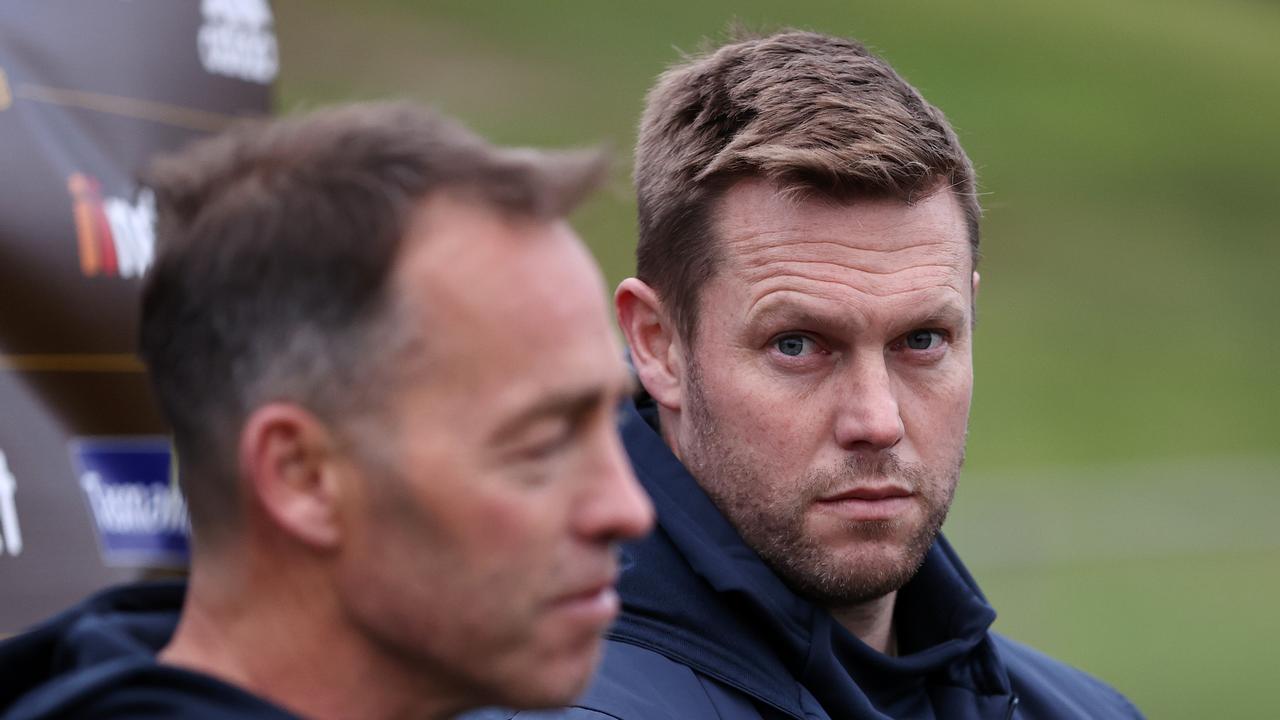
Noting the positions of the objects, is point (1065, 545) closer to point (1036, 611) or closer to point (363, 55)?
point (1036, 611)

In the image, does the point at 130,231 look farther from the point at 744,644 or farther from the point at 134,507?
the point at 744,644

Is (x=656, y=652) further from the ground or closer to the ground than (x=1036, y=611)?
further from the ground

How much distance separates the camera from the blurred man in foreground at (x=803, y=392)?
249 cm

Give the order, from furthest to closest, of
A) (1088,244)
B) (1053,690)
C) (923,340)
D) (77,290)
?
(1088,244)
(77,290)
(1053,690)
(923,340)

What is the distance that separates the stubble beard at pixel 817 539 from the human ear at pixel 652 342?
0.15 metres

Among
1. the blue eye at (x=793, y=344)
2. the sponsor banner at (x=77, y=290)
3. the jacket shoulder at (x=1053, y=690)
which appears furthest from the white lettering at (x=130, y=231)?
the jacket shoulder at (x=1053, y=690)

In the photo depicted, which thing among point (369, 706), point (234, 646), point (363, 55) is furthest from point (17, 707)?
point (363, 55)

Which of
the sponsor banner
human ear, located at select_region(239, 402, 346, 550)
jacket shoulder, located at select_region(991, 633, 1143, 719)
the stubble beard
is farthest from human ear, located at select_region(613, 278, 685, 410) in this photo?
human ear, located at select_region(239, 402, 346, 550)

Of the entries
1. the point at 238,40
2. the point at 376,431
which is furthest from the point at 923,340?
the point at 238,40

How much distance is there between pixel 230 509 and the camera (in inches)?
61.1

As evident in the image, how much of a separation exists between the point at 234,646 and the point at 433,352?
355mm

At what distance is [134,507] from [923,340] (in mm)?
1758

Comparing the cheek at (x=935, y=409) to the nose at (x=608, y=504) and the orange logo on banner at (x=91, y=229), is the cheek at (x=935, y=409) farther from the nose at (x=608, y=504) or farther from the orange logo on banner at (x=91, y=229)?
the orange logo on banner at (x=91, y=229)

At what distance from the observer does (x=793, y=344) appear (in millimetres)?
2607
